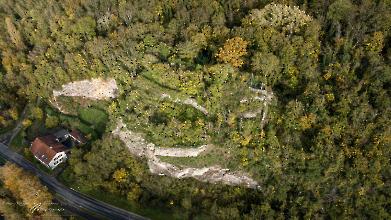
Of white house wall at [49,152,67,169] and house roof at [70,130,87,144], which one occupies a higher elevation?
house roof at [70,130,87,144]

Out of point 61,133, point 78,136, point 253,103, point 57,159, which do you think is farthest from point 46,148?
point 253,103

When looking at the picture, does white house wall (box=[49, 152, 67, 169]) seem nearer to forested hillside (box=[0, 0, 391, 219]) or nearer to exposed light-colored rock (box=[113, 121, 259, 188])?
forested hillside (box=[0, 0, 391, 219])

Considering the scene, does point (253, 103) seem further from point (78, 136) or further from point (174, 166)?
point (78, 136)

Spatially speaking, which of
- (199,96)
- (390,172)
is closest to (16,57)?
(199,96)

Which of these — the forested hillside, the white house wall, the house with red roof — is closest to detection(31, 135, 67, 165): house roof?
the house with red roof

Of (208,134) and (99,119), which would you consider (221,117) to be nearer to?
(208,134)

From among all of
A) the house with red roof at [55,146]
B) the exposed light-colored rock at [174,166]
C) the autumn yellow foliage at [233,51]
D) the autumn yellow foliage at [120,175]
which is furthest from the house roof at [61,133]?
the autumn yellow foliage at [233,51]
